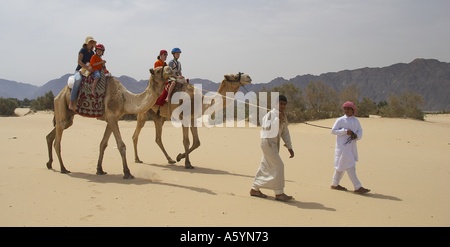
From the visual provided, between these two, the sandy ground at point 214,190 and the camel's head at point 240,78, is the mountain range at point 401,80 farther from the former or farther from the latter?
the camel's head at point 240,78

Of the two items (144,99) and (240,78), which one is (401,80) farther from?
(144,99)

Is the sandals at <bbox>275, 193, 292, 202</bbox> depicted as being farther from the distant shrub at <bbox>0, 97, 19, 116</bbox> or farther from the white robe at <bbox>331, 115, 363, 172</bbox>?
the distant shrub at <bbox>0, 97, 19, 116</bbox>

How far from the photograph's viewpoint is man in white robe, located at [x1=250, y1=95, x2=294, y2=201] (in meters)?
6.62

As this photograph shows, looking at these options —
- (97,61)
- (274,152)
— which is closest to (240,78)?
(97,61)

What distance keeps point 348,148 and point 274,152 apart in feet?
6.14

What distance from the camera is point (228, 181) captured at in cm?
852

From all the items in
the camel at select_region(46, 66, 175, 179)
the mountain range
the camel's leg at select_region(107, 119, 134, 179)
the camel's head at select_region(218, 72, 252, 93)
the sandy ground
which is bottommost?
the sandy ground

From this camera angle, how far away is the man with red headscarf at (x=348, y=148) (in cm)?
758

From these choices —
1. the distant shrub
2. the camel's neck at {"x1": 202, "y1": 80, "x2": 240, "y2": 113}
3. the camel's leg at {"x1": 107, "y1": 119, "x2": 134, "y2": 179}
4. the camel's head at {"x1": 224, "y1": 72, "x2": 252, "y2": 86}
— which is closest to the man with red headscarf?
the camel's head at {"x1": 224, "y1": 72, "x2": 252, "y2": 86}

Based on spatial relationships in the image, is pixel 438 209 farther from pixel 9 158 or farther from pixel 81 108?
pixel 9 158

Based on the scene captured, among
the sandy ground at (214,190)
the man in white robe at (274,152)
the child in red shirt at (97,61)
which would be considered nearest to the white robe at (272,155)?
the man in white robe at (274,152)

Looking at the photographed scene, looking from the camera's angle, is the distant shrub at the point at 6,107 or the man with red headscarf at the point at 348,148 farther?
the distant shrub at the point at 6,107

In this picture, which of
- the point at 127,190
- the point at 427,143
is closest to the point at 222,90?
the point at 127,190

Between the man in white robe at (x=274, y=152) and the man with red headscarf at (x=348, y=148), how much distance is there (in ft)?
4.93
